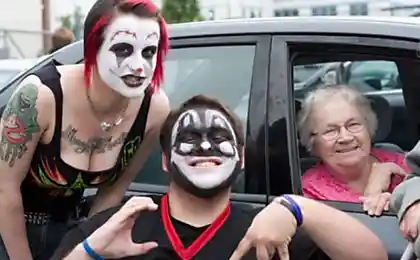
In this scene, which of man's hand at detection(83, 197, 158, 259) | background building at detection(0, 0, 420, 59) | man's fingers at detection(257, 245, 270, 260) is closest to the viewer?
man's fingers at detection(257, 245, 270, 260)

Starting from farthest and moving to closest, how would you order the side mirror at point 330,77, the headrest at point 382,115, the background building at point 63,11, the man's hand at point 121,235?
the background building at point 63,11
the side mirror at point 330,77
the headrest at point 382,115
the man's hand at point 121,235

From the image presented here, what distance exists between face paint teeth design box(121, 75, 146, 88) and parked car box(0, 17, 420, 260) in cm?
34

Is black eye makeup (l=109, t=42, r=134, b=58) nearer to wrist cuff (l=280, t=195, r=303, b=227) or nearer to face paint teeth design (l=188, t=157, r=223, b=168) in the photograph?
face paint teeth design (l=188, t=157, r=223, b=168)

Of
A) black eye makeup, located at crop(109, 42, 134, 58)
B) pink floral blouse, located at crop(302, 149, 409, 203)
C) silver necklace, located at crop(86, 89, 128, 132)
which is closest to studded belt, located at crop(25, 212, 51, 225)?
silver necklace, located at crop(86, 89, 128, 132)

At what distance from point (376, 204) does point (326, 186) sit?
11.5 inches

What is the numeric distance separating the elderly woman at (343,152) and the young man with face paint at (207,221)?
1.45 feet

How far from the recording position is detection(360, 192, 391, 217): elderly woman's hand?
2.41m

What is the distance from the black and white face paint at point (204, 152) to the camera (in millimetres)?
2227

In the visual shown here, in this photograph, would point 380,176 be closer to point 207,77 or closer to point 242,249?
point 207,77

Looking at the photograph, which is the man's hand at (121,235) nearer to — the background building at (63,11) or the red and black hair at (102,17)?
the red and black hair at (102,17)

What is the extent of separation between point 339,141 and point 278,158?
13.3 inches

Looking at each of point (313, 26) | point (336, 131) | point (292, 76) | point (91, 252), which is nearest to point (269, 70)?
point (292, 76)

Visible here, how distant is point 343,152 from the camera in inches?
110

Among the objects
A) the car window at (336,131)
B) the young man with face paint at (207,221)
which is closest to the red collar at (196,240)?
the young man with face paint at (207,221)
